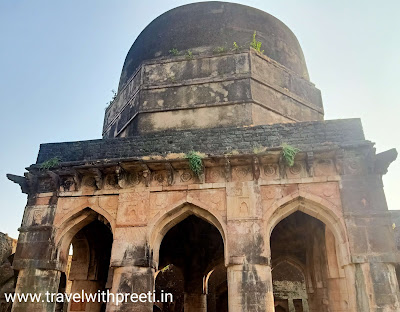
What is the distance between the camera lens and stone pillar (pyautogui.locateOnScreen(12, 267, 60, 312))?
7.00 meters

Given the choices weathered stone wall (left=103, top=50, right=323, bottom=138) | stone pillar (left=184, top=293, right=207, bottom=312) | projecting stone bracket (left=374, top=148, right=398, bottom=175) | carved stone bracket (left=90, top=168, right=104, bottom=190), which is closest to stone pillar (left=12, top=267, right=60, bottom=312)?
carved stone bracket (left=90, top=168, right=104, bottom=190)

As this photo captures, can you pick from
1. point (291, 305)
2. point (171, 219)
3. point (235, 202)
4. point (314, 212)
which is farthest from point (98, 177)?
point (291, 305)

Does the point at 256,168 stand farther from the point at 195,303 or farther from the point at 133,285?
the point at 195,303

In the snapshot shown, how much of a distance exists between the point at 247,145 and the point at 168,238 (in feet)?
15.2

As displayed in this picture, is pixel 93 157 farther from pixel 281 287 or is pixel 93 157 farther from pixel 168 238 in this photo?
pixel 281 287

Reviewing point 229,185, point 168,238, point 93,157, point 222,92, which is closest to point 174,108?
point 222,92

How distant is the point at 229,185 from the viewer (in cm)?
728

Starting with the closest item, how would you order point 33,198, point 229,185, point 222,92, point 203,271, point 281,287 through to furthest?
point 229,185 < point 33,198 < point 222,92 < point 203,271 < point 281,287

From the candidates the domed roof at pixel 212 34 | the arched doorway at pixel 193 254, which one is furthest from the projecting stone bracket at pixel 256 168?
the domed roof at pixel 212 34

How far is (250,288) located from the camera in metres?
6.39

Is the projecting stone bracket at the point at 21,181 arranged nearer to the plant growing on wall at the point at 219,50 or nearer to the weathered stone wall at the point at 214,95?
the weathered stone wall at the point at 214,95

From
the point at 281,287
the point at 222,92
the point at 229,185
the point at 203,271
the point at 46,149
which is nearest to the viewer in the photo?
the point at 229,185

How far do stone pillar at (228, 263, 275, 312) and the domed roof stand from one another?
252 inches

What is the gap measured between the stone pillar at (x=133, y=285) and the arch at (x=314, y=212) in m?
2.38
